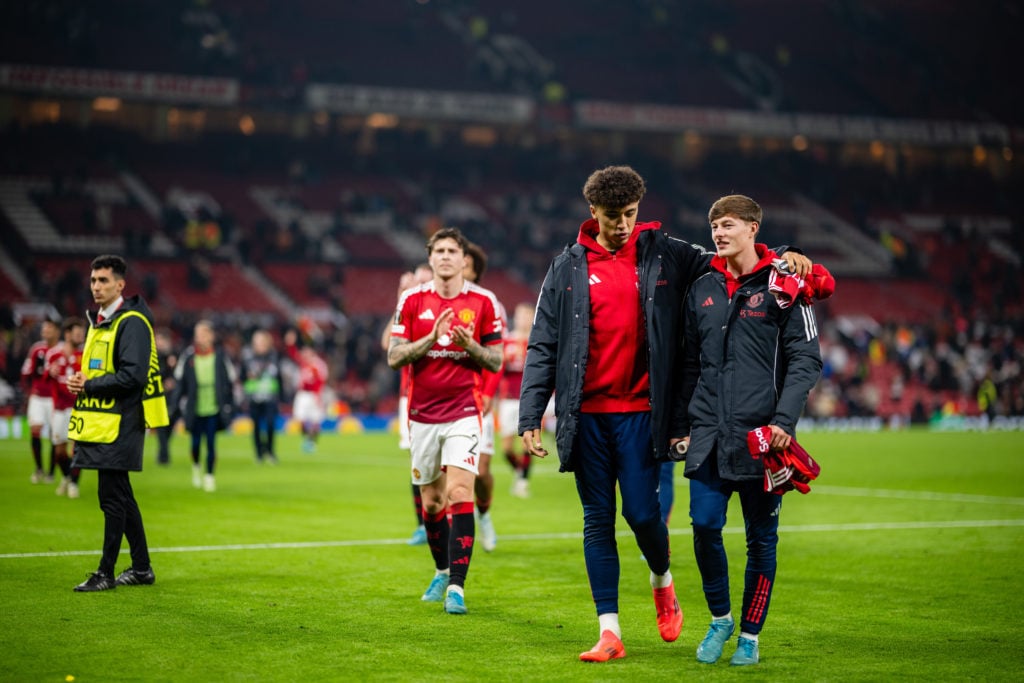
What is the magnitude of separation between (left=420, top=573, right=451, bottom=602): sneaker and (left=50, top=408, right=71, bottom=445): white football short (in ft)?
31.6

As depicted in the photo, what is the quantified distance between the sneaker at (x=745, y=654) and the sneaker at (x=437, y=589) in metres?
2.75

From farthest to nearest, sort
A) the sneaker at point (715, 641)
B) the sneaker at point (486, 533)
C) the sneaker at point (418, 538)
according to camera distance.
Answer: the sneaker at point (418, 538) < the sneaker at point (486, 533) < the sneaker at point (715, 641)

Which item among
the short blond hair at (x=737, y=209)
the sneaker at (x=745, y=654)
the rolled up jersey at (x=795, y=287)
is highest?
the short blond hair at (x=737, y=209)

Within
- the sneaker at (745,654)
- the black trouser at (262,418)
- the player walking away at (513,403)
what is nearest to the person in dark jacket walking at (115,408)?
the sneaker at (745,654)

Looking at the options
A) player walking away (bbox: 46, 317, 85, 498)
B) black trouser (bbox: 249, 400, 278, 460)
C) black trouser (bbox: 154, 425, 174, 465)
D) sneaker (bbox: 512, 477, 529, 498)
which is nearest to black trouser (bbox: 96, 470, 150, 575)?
player walking away (bbox: 46, 317, 85, 498)

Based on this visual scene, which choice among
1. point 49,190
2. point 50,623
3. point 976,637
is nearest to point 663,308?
point 976,637

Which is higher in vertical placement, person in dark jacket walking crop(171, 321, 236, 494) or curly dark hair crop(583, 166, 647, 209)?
curly dark hair crop(583, 166, 647, 209)

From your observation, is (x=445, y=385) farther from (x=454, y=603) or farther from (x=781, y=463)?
(x=781, y=463)

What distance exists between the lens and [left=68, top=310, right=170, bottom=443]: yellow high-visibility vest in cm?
940

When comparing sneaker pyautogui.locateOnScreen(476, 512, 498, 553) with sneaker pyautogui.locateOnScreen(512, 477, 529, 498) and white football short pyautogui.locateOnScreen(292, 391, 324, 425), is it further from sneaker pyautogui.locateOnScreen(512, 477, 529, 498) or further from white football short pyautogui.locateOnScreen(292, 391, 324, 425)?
white football short pyautogui.locateOnScreen(292, 391, 324, 425)

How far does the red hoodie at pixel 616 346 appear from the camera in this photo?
7.13 meters

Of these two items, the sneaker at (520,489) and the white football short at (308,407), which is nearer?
the sneaker at (520,489)

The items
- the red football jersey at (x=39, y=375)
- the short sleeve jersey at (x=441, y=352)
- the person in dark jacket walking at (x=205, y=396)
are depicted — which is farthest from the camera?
the person in dark jacket walking at (x=205, y=396)

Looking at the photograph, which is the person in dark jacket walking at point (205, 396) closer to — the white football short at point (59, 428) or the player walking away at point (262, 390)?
the white football short at point (59, 428)
